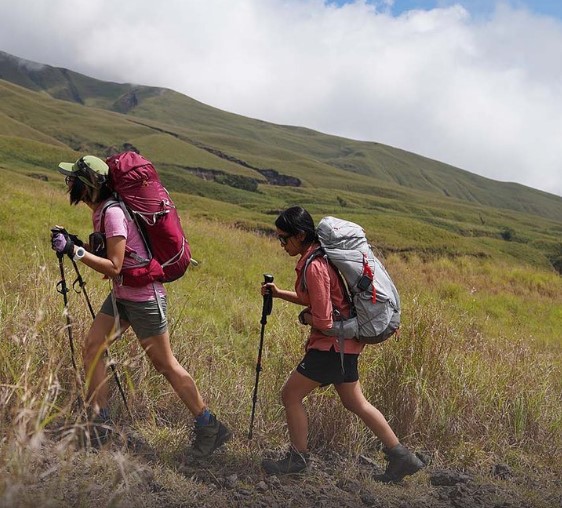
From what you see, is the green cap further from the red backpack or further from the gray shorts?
the gray shorts

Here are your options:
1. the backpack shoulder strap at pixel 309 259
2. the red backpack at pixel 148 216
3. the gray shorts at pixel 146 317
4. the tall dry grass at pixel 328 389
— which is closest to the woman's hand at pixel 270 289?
the backpack shoulder strap at pixel 309 259

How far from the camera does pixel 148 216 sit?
12.6 feet

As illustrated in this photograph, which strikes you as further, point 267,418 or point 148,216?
point 267,418

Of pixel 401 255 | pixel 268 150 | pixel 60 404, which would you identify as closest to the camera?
pixel 60 404

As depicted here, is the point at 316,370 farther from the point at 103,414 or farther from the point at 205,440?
the point at 103,414

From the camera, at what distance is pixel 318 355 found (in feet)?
13.1

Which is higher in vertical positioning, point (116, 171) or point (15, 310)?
point (116, 171)

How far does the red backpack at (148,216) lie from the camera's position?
12.5 feet

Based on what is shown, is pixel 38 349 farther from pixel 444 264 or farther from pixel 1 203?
pixel 444 264

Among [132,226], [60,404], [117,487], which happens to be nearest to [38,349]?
[60,404]

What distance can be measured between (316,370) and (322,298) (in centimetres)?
55

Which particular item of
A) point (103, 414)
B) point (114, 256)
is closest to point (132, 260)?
point (114, 256)

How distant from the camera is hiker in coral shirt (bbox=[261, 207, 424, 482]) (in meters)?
3.97

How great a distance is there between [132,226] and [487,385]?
3.55m
